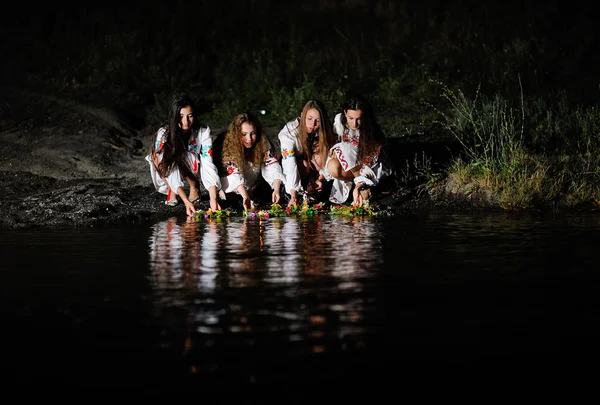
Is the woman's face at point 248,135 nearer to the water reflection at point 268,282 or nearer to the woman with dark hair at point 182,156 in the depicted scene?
the woman with dark hair at point 182,156

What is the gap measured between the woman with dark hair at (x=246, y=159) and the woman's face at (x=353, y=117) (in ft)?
3.32

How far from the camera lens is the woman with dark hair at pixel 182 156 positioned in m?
12.1

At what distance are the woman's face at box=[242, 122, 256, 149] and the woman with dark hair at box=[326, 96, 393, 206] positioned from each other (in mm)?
967

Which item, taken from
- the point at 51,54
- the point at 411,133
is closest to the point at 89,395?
the point at 411,133

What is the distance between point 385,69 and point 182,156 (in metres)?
8.66

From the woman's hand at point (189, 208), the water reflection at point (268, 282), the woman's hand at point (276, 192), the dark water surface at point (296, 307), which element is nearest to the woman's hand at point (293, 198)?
the woman's hand at point (276, 192)

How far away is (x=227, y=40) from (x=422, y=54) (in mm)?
4905

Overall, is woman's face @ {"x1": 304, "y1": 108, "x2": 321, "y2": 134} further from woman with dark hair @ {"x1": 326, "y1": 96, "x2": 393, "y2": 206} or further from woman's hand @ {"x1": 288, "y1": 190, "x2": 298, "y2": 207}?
woman's hand @ {"x1": 288, "y1": 190, "x2": 298, "y2": 207}

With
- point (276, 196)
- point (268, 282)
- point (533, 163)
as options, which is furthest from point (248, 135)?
point (268, 282)

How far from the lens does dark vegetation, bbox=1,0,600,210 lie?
45.0 feet

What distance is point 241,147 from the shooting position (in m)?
12.4

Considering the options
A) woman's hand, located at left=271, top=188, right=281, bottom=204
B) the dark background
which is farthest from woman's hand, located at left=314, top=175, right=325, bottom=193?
the dark background

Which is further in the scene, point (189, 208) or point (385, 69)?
point (385, 69)

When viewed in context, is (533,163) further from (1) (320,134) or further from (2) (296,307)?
(2) (296,307)
